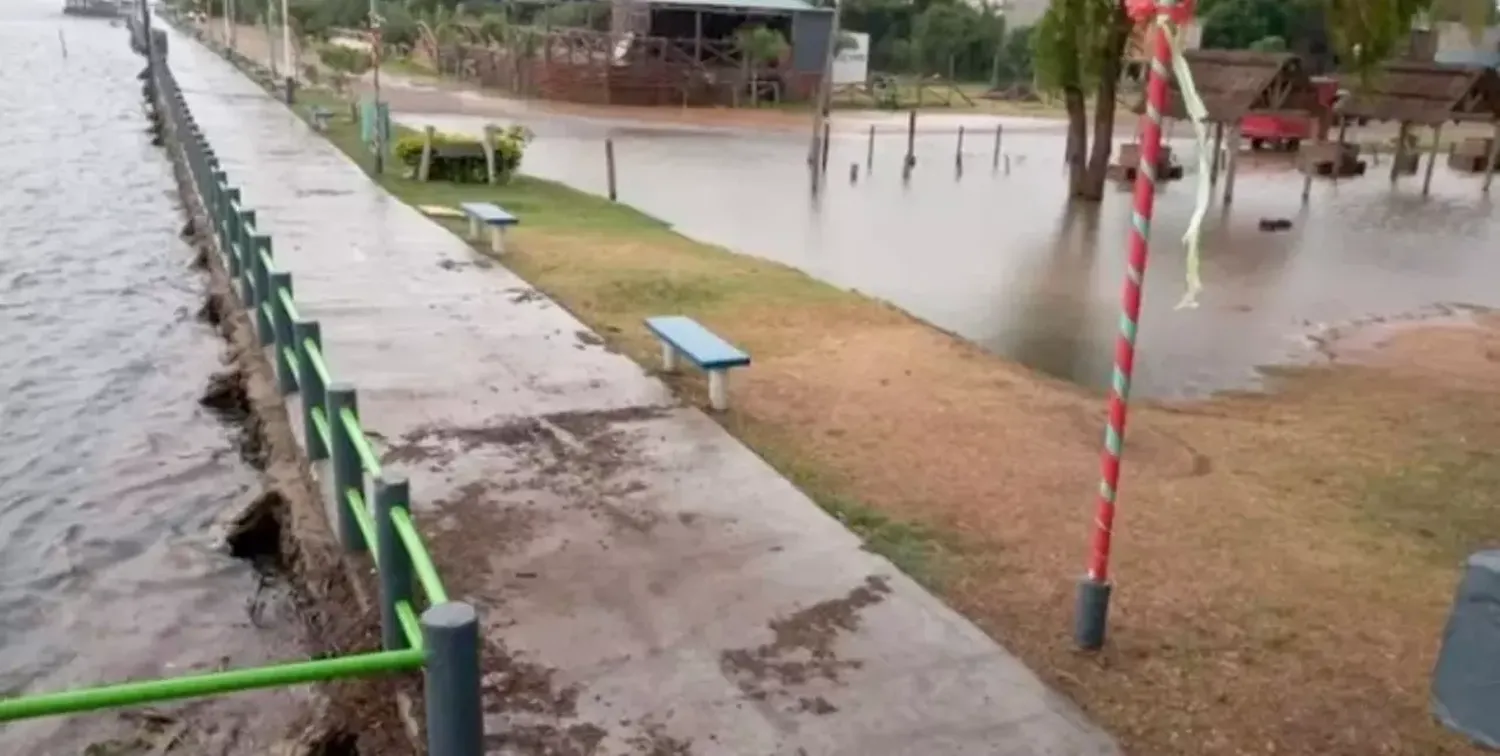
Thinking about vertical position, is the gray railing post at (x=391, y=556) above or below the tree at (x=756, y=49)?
below

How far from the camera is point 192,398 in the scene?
10578mm

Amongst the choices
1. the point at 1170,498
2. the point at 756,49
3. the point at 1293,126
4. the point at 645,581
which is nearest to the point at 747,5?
the point at 756,49

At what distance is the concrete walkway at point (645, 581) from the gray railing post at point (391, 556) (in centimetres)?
42

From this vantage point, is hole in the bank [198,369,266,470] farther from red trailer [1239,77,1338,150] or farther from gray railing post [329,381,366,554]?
red trailer [1239,77,1338,150]

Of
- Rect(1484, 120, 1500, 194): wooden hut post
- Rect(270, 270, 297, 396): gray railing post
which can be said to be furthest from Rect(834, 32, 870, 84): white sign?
Rect(270, 270, 297, 396): gray railing post

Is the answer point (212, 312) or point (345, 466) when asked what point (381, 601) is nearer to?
point (345, 466)

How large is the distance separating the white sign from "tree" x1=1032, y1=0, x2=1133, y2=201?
28.0 metres

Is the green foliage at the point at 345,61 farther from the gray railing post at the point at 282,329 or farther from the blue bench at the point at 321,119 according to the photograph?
the gray railing post at the point at 282,329

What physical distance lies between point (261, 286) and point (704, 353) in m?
3.77

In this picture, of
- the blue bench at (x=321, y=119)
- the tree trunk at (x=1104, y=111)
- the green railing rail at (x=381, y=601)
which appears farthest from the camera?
the blue bench at (x=321, y=119)

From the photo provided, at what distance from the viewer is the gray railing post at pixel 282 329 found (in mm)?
8500

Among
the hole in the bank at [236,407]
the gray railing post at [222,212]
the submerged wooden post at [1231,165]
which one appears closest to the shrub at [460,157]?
the gray railing post at [222,212]

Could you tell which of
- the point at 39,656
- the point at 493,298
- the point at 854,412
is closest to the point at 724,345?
the point at 854,412

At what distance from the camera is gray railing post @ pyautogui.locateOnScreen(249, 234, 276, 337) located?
32.3 feet
